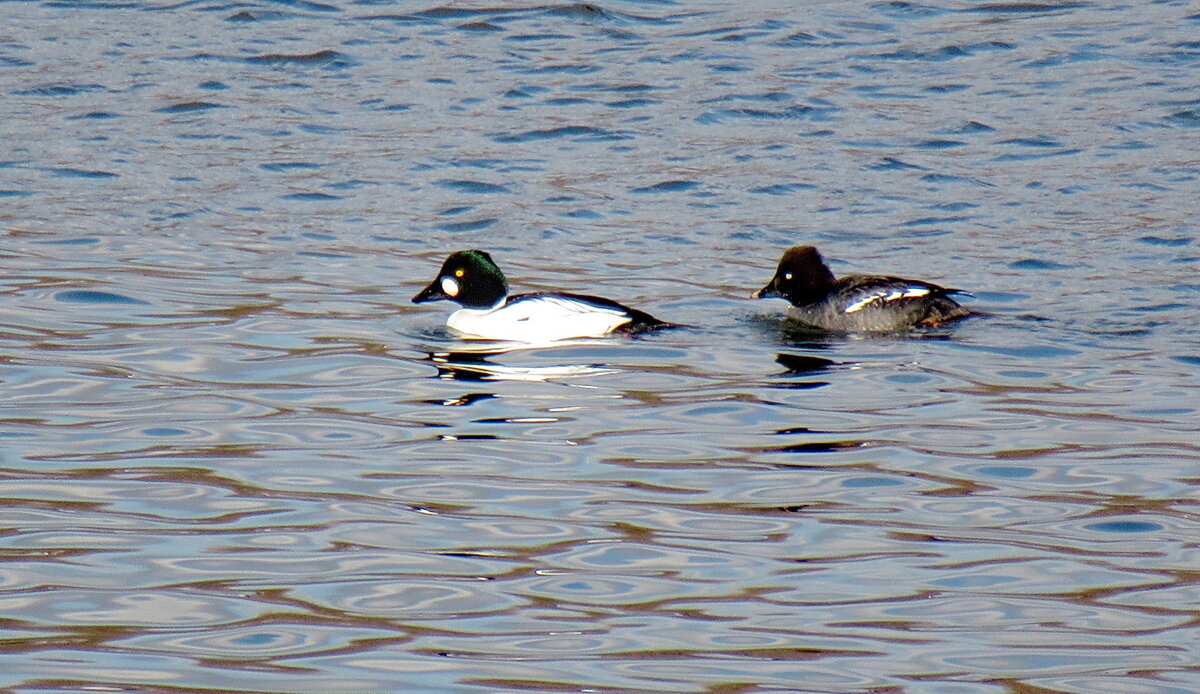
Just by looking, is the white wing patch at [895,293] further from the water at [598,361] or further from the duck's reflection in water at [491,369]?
the duck's reflection in water at [491,369]

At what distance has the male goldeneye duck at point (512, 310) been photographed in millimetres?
10555

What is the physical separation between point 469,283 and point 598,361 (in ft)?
5.52

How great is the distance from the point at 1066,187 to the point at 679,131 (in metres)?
4.05

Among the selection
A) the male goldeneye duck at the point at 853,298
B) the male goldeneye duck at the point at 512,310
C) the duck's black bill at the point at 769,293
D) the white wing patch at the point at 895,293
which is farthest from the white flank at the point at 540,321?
the white wing patch at the point at 895,293

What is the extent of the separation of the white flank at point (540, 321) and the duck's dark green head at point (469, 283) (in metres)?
0.13

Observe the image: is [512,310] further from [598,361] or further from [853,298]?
[853,298]

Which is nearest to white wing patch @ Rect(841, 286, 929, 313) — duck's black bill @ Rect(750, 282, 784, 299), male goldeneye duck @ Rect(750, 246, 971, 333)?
male goldeneye duck @ Rect(750, 246, 971, 333)

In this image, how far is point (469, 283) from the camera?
11.4 m

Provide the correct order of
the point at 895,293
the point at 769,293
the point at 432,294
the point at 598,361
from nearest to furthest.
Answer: the point at 598,361, the point at 895,293, the point at 432,294, the point at 769,293

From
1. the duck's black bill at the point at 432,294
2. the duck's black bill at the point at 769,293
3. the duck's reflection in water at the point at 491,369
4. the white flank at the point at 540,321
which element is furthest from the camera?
the duck's black bill at the point at 769,293

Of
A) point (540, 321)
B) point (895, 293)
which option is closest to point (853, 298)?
point (895, 293)

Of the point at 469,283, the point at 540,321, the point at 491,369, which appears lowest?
the point at 491,369

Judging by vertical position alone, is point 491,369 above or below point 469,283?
below

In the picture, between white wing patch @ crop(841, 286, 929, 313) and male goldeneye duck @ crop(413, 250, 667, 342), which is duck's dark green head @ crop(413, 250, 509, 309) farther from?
white wing patch @ crop(841, 286, 929, 313)
